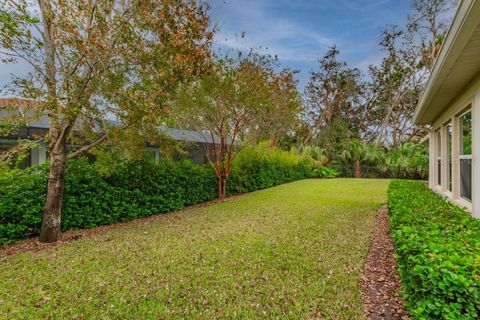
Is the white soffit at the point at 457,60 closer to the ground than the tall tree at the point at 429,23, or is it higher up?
closer to the ground

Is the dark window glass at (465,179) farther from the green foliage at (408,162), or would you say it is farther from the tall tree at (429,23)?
the tall tree at (429,23)

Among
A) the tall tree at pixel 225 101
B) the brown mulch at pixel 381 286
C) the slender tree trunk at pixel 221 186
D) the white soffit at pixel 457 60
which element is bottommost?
the brown mulch at pixel 381 286

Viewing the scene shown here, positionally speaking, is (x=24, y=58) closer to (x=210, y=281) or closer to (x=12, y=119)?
(x=12, y=119)

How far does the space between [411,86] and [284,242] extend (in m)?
26.0

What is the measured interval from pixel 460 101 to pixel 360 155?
18.5 m

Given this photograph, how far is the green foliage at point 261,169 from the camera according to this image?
1337 centimetres

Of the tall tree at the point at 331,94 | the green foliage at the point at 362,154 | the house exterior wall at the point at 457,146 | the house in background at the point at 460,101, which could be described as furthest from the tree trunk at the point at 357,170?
the house in background at the point at 460,101

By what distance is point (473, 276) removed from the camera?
6.18 feet

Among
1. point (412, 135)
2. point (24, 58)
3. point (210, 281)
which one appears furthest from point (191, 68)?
point (412, 135)

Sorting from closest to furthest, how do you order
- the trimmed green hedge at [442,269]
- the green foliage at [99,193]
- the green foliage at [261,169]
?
the trimmed green hedge at [442,269] < the green foliage at [99,193] < the green foliage at [261,169]

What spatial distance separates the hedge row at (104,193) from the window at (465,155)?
7737 mm

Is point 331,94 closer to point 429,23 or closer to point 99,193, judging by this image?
point 429,23

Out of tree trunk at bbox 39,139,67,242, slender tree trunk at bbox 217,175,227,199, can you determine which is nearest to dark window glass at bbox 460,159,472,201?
tree trunk at bbox 39,139,67,242

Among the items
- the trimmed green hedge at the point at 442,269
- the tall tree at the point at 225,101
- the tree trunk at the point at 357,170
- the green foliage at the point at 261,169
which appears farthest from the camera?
the tree trunk at the point at 357,170
